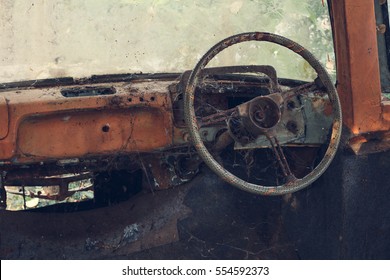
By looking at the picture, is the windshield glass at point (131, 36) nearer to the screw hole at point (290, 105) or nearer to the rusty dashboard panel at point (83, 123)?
the rusty dashboard panel at point (83, 123)

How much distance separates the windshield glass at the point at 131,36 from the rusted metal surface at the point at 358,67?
0.14 metres

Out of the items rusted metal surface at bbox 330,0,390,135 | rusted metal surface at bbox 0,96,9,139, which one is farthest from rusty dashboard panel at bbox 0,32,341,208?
rusted metal surface at bbox 330,0,390,135

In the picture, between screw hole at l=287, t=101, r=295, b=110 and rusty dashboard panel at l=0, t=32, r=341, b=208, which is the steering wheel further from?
screw hole at l=287, t=101, r=295, b=110

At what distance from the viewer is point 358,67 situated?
330 cm

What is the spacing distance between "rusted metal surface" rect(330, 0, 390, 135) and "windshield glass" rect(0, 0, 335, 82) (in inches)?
5.5

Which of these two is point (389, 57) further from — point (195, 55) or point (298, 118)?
point (195, 55)

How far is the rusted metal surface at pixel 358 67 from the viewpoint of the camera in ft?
10.8

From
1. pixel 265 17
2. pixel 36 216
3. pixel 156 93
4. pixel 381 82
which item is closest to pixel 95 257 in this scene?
pixel 36 216

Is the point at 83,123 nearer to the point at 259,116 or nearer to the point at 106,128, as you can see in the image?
the point at 106,128

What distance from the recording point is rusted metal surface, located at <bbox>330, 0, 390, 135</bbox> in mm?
3293

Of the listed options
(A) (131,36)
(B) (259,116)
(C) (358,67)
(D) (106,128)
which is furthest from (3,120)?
(C) (358,67)

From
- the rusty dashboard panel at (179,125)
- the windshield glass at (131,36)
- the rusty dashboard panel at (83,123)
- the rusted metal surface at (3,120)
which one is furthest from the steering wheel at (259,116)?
the rusted metal surface at (3,120)

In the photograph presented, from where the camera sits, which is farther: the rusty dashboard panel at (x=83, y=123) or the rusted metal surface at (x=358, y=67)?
the rusted metal surface at (x=358, y=67)

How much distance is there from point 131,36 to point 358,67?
1.14m
